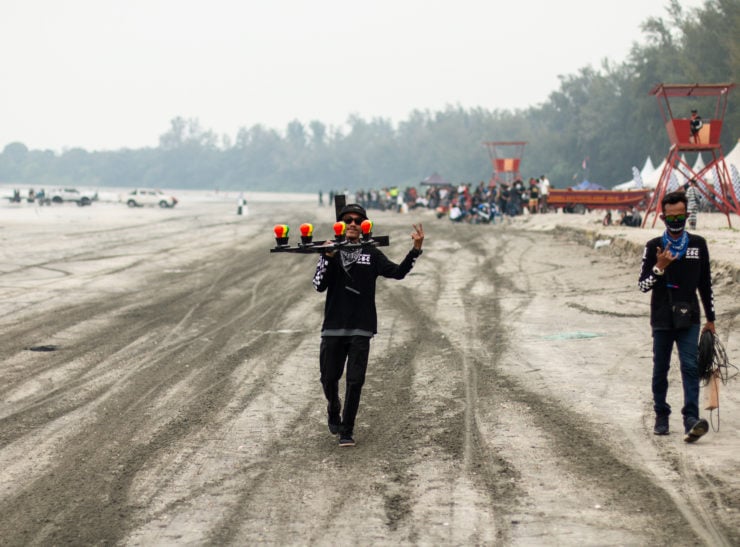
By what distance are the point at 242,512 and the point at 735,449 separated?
150 inches

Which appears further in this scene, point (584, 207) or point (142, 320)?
point (584, 207)

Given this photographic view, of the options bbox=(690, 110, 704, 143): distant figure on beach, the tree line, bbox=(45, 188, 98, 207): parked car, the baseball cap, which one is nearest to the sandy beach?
the baseball cap

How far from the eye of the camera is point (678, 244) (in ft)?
24.1

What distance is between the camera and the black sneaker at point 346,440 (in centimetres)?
745

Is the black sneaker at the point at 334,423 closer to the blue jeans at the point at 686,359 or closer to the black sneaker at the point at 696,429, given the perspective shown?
the blue jeans at the point at 686,359

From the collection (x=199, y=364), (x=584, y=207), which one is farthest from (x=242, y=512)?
(x=584, y=207)

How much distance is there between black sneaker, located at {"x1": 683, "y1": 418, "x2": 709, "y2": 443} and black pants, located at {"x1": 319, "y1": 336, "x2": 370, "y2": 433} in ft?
8.46

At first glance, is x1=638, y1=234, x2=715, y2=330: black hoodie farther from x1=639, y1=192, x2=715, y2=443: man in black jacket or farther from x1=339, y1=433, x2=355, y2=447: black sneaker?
x1=339, y1=433, x2=355, y2=447: black sneaker

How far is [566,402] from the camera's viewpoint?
8.94 meters

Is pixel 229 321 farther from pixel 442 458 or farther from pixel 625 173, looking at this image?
pixel 625 173

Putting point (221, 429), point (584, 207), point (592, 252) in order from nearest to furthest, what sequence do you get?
point (221, 429) → point (592, 252) → point (584, 207)

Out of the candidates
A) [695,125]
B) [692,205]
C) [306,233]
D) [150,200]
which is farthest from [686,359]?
[150,200]

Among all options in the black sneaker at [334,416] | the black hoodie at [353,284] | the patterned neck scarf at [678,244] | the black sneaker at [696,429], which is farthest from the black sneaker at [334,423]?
the patterned neck scarf at [678,244]

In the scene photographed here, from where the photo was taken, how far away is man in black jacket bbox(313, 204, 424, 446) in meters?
7.44
